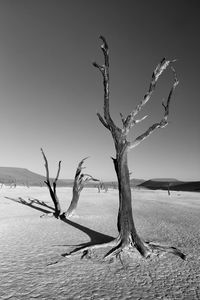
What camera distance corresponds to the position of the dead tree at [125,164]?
7613 mm

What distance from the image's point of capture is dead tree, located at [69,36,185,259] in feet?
25.0

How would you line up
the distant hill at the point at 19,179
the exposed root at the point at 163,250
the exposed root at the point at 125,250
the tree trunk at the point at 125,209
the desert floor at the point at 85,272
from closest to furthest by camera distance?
the desert floor at the point at 85,272
the exposed root at the point at 125,250
the exposed root at the point at 163,250
the tree trunk at the point at 125,209
the distant hill at the point at 19,179

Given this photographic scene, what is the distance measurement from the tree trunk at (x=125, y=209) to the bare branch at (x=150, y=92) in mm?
1046

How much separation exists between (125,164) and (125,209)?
1616 mm

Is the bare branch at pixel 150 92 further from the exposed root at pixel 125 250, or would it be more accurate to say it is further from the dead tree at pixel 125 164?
the exposed root at pixel 125 250

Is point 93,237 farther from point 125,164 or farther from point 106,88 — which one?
point 106,88

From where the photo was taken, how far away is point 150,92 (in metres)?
8.47

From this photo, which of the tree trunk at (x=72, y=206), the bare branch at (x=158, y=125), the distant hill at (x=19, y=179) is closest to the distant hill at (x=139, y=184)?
the distant hill at (x=19, y=179)

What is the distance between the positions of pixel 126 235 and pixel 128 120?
4.14 meters

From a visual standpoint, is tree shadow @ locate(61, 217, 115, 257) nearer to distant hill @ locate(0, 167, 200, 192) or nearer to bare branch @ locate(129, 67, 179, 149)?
bare branch @ locate(129, 67, 179, 149)

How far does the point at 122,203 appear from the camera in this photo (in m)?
8.05

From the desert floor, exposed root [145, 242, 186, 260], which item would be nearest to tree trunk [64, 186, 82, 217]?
the desert floor

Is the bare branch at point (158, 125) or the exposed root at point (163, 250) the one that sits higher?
the bare branch at point (158, 125)

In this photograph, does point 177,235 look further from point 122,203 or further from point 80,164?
point 80,164
